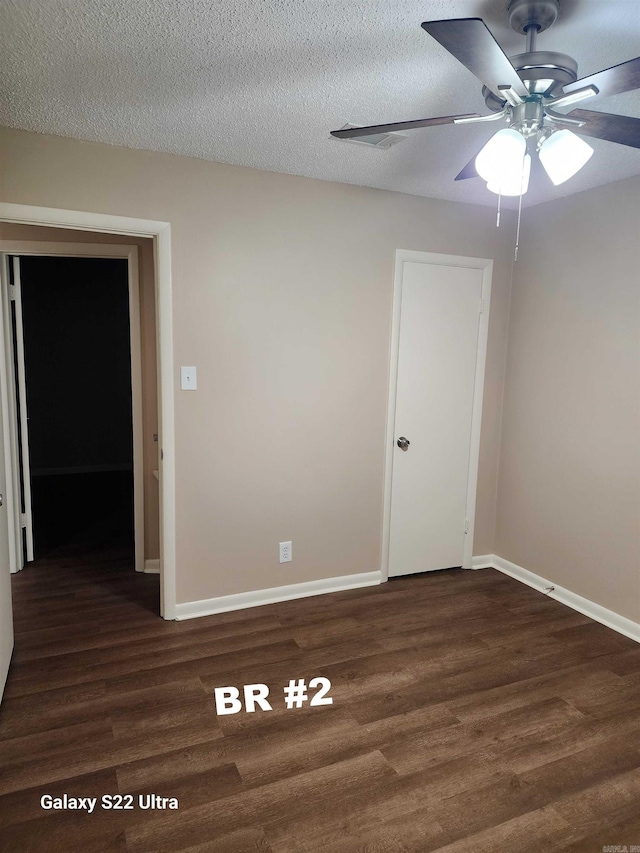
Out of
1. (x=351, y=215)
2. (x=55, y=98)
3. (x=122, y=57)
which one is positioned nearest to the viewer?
(x=122, y=57)

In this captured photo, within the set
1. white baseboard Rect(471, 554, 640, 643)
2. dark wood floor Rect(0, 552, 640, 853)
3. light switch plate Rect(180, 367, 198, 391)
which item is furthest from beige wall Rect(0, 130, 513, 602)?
white baseboard Rect(471, 554, 640, 643)

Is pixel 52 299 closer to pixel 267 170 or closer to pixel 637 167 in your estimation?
pixel 267 170

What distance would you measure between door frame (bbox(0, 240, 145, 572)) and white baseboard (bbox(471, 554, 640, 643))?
7.80ft

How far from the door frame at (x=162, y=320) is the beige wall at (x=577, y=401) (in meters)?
2.31

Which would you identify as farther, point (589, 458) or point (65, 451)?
point (65, 451)

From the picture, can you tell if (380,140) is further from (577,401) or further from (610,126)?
(577,401)

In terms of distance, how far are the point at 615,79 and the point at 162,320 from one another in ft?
7.37

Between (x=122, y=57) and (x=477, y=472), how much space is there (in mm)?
3157

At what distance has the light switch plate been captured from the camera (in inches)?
121

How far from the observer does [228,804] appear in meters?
1.94

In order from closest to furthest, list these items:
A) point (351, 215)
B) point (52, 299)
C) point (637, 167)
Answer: point (637, 167) < point (351, 215) < point (52, 299)

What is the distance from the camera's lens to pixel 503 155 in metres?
1.69

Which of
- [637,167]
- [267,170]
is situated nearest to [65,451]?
[267,170]

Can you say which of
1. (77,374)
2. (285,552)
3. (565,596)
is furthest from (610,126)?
(77,374)
